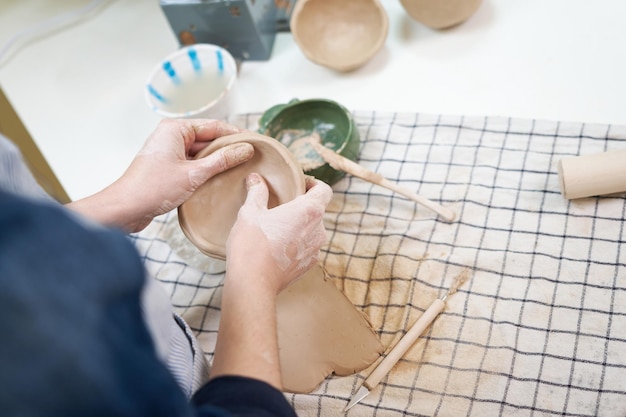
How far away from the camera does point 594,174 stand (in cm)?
122

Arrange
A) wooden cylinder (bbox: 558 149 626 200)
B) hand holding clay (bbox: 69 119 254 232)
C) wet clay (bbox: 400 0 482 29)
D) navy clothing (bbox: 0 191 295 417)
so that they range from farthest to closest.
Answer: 1. wet clay (bbox: 400 0 482 29)
2. wooden cylinder (bbox: 558 149 626 200)
3. hand holding clay (bbox: 69 119 254 232)
4. navy clothing (bbox: 0 191 295 417)

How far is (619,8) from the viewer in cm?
156

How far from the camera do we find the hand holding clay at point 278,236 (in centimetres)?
90

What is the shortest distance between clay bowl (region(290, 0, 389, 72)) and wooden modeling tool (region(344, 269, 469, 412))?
73cm

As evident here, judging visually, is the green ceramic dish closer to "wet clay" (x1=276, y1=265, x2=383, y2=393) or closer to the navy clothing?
"wet clay" (x1=276, y1=265, x2=383, y2=393)

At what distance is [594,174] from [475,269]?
29 cm

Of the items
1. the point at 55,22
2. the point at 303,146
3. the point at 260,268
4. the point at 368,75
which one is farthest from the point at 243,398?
the point at 55,22

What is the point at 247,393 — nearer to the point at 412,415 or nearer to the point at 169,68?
the point at 412,415

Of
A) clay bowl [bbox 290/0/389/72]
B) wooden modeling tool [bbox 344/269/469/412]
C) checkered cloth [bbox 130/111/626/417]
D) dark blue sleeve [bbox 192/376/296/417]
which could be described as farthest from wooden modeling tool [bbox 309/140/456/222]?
dark blue sleeve [bbox 192/376/296/417]

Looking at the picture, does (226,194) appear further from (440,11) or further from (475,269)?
(440,11)

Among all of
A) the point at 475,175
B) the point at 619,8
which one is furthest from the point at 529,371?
the point at 619,8

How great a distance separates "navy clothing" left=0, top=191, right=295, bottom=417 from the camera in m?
0.46

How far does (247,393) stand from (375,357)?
0.49m

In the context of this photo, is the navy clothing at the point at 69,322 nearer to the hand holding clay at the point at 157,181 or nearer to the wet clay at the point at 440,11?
the hand holding clay at the point at 157,181
